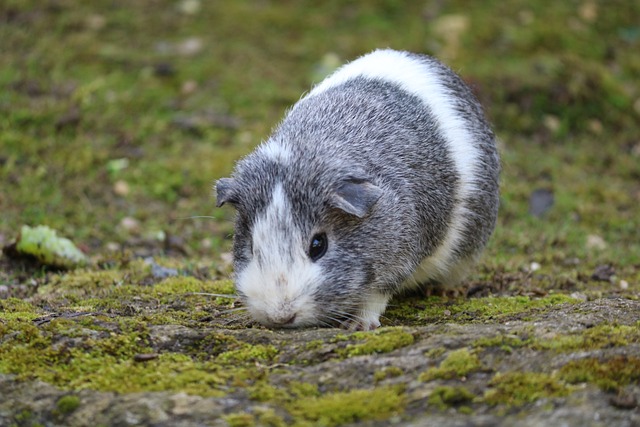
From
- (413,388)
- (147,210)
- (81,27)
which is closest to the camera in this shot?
(413,388)

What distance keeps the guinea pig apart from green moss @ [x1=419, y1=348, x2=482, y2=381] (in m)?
1.21

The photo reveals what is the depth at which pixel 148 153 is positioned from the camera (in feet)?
34.2

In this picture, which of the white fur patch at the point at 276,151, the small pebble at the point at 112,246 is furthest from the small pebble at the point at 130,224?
the white fur patch at the point at 276,151

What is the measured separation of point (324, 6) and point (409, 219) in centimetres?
841

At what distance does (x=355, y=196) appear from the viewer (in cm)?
547

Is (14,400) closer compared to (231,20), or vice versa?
(14,400)

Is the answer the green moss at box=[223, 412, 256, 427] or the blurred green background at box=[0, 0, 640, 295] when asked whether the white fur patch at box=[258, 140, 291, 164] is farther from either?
the blurred green background at box=[0, 0, 640, 295]

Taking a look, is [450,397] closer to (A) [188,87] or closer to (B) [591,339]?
(B) [591,339]

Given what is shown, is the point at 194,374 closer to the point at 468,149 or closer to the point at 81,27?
the point at 468,149

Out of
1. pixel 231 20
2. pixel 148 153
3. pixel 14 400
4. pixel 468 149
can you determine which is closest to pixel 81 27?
pixel 231 20

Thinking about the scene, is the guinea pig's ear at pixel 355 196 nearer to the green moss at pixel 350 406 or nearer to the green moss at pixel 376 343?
the green moss at pixel 376 343

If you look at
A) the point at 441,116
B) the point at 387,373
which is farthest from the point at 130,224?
the point at 387,373

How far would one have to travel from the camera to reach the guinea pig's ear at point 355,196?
5.40 metres

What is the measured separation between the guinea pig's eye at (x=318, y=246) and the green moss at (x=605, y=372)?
190 centimetres
